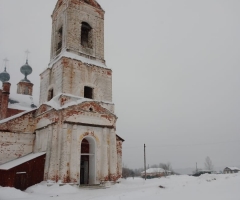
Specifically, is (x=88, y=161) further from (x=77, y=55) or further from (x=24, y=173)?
(x=77, y=55)

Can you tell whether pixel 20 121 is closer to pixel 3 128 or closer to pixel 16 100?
pixel 3 128

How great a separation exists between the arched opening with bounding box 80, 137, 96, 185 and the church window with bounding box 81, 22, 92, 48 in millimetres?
7706

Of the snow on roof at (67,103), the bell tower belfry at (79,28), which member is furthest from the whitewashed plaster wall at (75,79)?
the bell tower belfry at (79,28)

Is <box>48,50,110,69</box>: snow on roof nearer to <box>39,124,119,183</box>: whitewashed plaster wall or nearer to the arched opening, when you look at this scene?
<box>39,124,119,183</box>: whitewashed plaster wall

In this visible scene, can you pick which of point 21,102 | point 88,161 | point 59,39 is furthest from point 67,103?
point 21,102

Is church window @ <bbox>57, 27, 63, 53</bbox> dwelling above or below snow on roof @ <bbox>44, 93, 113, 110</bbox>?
above

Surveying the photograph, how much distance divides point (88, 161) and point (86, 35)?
10.2 meters

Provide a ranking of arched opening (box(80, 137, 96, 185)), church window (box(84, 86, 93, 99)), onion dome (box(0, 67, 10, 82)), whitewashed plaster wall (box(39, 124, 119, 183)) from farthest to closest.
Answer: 1. onion dome (box(0, 67, 10, 82))
2. church window (box(84, 86, 93, 99))
3. arched opening (box(80, 137, 96, 185))
4. whitewashed plaster wall (box(39, 124, 119, 183))

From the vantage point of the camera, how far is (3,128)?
1856 centimetres

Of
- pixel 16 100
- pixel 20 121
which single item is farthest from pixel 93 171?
pixel 16 100

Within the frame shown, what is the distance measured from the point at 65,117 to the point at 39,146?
346cm

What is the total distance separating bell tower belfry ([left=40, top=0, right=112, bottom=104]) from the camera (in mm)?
18766

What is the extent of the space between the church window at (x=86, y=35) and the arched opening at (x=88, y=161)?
25.3 ft

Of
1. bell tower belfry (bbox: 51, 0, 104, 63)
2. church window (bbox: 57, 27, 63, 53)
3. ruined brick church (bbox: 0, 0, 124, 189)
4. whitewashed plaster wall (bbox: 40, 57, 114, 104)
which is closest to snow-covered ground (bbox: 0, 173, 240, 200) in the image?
ruined brick church (bbox: 0, 0, 124, 189)
